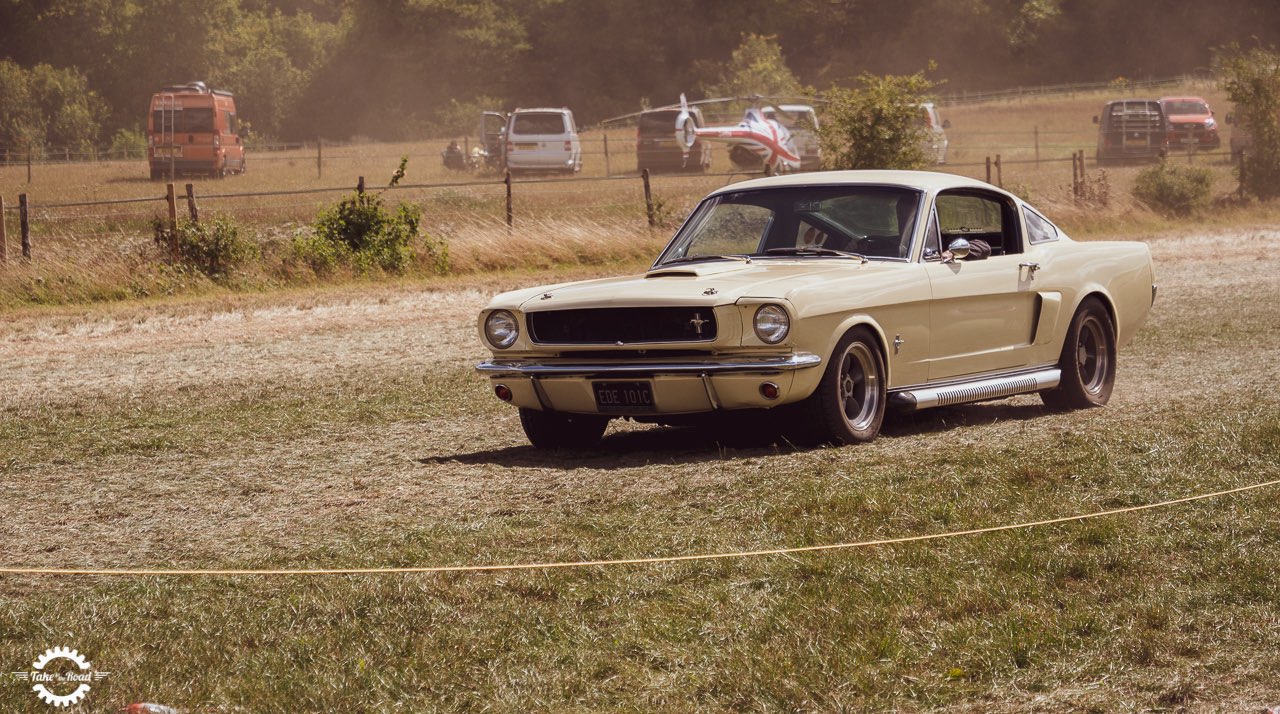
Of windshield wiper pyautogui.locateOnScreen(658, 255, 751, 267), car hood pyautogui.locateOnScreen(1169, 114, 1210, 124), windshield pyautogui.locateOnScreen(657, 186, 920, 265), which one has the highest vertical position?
Answer: car hood pyautogui.locateOnScreen(1169, 114, 1210, 124)

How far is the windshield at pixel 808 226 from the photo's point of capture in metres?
8.41

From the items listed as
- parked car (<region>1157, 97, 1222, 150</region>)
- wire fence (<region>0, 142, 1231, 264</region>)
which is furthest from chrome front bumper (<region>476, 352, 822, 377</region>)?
parked car (<region>1157, 97, 1222, 150</region>)

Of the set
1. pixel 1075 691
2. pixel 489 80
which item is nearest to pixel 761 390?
pixel 1075 691

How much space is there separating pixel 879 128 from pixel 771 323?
67.7 feet

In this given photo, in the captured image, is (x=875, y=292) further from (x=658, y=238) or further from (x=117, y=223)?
(x=117, y=223)

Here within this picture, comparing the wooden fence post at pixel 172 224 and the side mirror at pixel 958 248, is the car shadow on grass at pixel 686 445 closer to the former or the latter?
the side mirror at pixel 958 248

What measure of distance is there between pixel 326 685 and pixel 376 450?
4.30 metres

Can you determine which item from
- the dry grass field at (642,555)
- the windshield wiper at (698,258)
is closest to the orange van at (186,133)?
the dry grass field at (642,555)

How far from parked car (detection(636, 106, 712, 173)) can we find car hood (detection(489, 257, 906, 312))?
112ft

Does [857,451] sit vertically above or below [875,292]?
below

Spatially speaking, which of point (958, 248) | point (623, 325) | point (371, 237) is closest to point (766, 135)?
point (371, 237)

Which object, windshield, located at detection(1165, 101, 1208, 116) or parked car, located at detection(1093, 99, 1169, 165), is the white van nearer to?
parked car, located at detection(1093, 99, 1169, 165)

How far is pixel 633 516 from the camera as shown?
604 centimetres

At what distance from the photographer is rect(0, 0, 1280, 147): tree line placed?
83.2 metres
